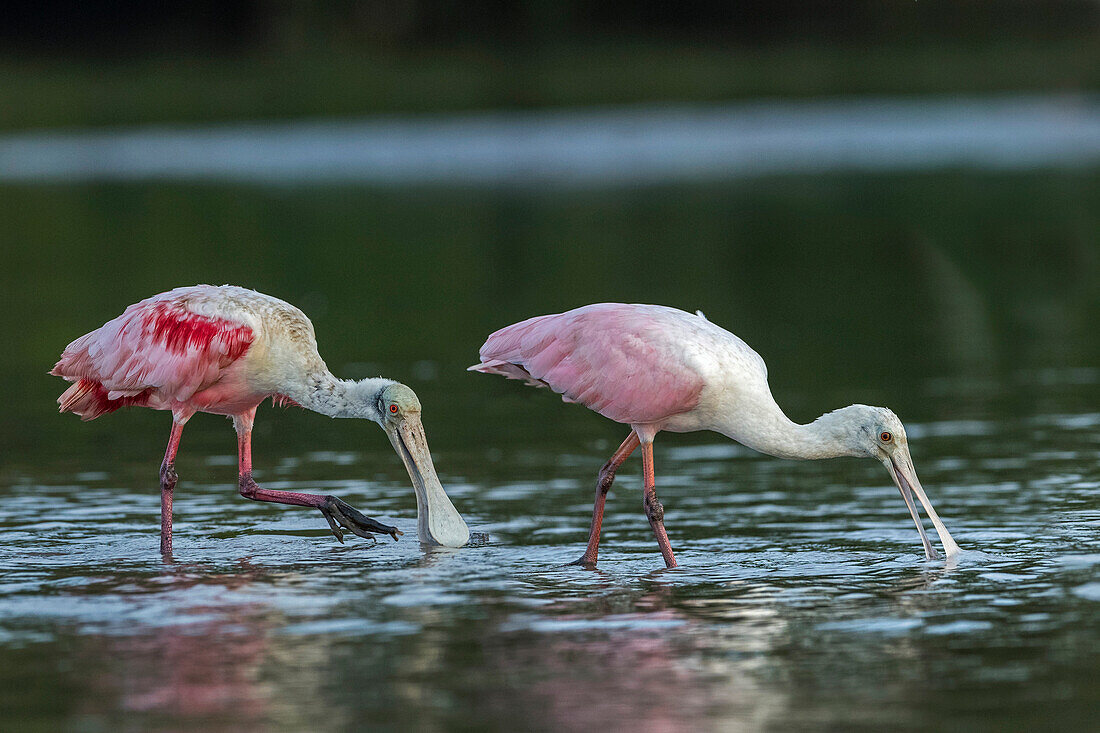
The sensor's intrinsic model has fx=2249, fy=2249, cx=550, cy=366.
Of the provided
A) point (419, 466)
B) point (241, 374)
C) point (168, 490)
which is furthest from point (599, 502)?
point (168, 490)

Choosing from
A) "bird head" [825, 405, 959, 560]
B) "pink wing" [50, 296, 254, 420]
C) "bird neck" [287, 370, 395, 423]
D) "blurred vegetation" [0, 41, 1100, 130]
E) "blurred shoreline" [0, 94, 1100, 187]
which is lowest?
"bird head" [825, 405, 959, 560]

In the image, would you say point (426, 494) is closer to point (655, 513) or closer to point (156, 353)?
point (655, 513)

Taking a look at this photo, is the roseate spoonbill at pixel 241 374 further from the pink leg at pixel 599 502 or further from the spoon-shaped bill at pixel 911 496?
the spoon-shaped bill at pixel 911 496

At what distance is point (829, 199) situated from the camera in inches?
1465

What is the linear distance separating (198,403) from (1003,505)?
4288 mm

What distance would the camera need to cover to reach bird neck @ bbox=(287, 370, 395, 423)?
11602 mm

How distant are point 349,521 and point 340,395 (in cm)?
68

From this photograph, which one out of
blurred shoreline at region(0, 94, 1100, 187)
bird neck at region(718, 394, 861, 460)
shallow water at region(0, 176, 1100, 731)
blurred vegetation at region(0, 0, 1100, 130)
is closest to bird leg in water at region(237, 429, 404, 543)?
shallow water at region(0, 176, 1100, 731)

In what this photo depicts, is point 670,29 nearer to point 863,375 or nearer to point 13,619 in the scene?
point 863,375

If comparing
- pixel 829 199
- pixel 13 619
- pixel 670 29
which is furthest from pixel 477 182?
pixel 13 619

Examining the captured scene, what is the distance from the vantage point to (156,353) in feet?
38.3

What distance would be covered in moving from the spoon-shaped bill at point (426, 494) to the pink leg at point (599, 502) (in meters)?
0.65

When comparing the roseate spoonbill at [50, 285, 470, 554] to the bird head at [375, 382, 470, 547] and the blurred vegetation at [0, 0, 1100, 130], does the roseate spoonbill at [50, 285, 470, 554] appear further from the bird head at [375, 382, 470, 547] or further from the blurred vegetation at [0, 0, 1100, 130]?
the blurred vegetation at [0, 0, 1100, 130]

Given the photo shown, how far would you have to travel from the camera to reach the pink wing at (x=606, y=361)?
35.6 feet
